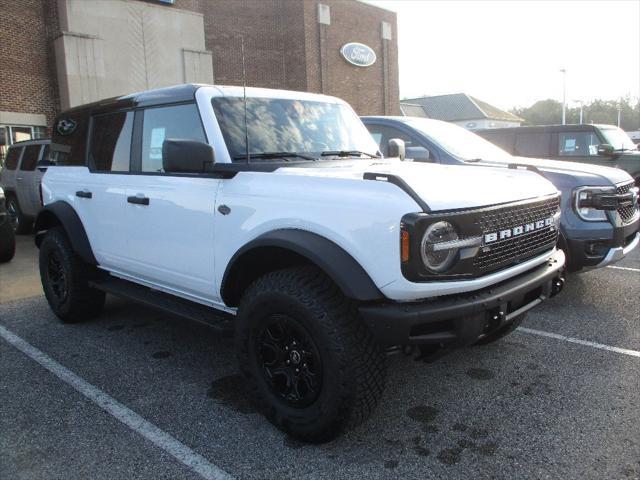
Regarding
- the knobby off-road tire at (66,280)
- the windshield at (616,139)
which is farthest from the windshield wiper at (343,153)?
the windshield at (616,139)

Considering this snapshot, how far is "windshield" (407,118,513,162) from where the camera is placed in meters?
5.79

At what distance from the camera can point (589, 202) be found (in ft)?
16.6

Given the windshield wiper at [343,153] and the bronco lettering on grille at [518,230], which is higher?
the windshield wiper at [343,153]

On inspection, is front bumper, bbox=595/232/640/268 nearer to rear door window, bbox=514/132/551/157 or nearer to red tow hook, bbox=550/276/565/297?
red tow hook, bbox=550/276/565/297

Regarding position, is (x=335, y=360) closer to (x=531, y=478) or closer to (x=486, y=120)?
(x=531, y=478)

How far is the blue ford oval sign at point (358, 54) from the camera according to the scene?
2648 centimetres

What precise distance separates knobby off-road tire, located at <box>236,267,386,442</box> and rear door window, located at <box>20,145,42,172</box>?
9.08 metres

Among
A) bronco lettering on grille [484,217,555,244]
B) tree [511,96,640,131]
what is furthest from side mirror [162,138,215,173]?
tree [511,96,640,131]

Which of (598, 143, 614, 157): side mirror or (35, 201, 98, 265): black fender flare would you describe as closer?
(35, 201, 98, 265): black fender flare

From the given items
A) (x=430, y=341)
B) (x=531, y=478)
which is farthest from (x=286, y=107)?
(x=531, y=478)

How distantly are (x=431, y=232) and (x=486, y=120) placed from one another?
58662mm

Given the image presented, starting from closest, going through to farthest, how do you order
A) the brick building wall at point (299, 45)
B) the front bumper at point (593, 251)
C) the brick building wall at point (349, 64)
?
the front bumper at point (593, 251), the brick building wall at point (299, 45), the brick building wall at point (349, 64)

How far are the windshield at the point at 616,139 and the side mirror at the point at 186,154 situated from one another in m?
7.98

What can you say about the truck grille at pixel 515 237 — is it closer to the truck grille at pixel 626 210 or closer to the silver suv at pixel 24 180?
the truck grille at pixel 626 210
